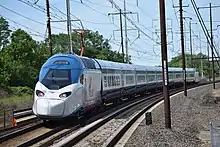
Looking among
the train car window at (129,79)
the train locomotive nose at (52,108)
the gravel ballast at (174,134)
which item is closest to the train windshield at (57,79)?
the train locomotive nose at (52,108)

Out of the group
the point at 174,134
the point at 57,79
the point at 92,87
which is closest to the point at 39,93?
the point at 57,79

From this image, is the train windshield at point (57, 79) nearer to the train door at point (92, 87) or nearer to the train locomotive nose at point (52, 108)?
the train locomotive nose at point (52, 108)

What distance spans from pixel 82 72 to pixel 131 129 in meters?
3.61

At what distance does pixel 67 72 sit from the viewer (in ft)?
60.6

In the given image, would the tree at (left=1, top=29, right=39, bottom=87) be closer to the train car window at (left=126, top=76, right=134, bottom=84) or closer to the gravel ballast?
the train car window at (left=126, top=76, right=134, bottom=84)

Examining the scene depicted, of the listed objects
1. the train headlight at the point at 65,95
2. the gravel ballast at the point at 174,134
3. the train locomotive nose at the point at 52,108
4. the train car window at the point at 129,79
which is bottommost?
the gravel ballast at the point at 174,134

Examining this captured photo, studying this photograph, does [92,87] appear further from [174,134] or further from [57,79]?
[174,134]

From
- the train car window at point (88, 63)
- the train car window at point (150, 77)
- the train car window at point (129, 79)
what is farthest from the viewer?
the train car window at point (150, 77)

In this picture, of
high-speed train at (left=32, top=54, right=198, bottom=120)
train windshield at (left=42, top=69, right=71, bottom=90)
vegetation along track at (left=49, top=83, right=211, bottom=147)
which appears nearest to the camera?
vegetation along track at (left=49, top=83, right=211, bottom=147)

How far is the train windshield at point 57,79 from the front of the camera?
58.9ft

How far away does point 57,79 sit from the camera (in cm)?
1819

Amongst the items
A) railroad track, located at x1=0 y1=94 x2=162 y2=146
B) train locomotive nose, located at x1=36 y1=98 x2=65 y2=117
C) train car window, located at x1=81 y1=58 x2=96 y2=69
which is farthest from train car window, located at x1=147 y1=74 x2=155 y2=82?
train locomotive nose, located at x1=36 y1=98 x2=65 y2=117

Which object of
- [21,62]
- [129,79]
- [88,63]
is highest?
[21,62]

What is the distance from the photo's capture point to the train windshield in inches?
706
